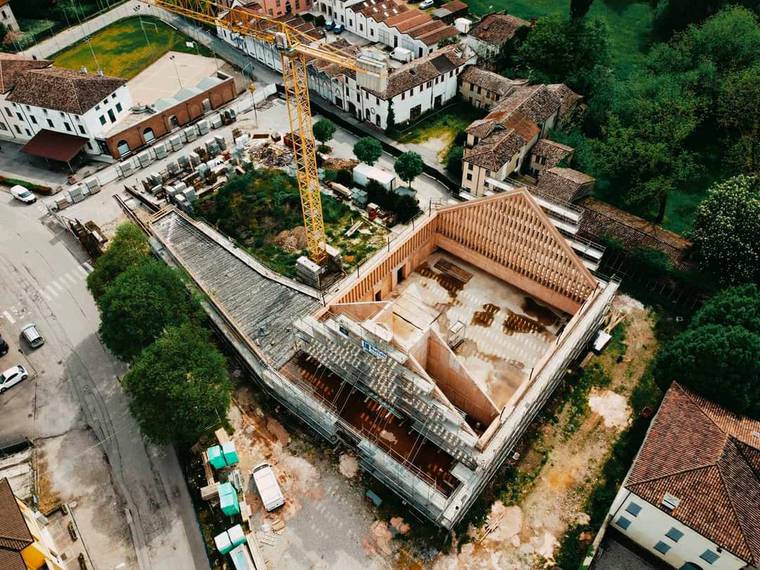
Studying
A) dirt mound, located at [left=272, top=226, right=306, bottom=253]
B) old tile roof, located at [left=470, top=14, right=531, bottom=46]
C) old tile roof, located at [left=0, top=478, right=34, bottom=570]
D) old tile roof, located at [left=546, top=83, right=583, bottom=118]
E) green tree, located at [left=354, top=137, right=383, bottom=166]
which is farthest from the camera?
old tile roof, located at [left=470, top=14, right=531, bottom=46]

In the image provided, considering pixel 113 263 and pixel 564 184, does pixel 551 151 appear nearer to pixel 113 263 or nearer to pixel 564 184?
pixel 564 184

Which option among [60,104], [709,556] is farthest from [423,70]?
[709,556]

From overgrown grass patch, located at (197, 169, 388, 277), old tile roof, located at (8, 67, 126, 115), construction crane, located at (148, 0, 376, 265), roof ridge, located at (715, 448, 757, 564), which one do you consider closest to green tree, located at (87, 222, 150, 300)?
overgrown grass patch, located at (197, 169, 388, 277)

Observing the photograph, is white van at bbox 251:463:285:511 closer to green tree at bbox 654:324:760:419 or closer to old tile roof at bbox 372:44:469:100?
green tree at bbox 654:324:760:419

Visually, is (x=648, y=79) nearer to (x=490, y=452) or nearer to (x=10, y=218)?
(x=490, y=452)

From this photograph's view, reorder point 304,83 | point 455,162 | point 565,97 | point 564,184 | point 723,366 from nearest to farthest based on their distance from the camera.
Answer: point 723,366 < point 304,83 < point 564,184 < point 455,162 < point 565,97

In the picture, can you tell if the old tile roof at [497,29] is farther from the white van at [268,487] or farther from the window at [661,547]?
the window at [661,547]
